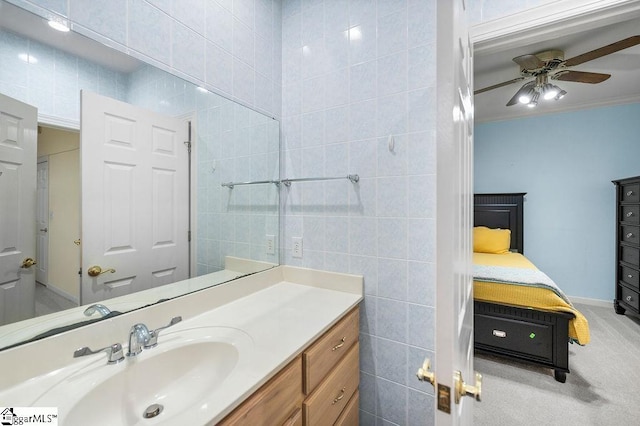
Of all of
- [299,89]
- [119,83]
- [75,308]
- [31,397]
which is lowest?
[31,397]

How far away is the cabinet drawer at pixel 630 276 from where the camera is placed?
8.98 ft

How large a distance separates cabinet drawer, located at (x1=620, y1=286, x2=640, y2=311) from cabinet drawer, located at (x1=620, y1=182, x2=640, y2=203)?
0.96 m

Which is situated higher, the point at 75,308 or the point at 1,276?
the point at 1,276

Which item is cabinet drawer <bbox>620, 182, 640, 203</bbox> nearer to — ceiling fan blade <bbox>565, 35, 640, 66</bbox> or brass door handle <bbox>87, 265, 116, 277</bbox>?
ceiling fan blade <bbox>565, 35, 640, 66</bbox>

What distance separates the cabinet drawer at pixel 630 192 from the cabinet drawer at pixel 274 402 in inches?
152

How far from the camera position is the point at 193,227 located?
1.18 m

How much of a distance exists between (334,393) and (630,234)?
3.74m

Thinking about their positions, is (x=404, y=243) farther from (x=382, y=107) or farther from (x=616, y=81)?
(x=616, y=81)

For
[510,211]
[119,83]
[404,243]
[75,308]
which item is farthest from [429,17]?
[510,211]

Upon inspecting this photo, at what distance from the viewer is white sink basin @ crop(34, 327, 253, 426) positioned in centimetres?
62

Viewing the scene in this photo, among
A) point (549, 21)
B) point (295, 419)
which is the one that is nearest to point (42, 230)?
point (295, 419)

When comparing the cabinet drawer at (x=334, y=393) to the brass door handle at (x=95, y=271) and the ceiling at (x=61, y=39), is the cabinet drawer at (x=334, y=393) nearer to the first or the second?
the brass door handle at (x=95, y=271)

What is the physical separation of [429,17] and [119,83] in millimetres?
1287

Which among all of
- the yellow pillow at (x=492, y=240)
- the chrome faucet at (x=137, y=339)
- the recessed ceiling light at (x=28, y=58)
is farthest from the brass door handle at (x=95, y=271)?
the yellow pillow at (x=492, y=240)
